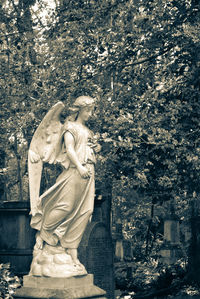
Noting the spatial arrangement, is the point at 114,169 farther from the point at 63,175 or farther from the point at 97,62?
the point at 63,175

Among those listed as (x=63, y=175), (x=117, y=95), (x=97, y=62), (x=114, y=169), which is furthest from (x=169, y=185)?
(x=63, y=175)

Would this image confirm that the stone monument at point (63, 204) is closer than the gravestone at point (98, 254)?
Yes

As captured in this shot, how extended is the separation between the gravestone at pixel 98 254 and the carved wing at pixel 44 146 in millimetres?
2766

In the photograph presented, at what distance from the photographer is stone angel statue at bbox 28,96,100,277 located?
7238mm

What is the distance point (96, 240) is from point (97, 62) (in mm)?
4106

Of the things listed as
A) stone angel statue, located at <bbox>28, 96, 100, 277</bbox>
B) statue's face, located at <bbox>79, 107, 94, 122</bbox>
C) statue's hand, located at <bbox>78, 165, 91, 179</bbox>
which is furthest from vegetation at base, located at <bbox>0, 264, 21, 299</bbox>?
statue's face, located at <bbox>79, 107, 94, 122</bbox>

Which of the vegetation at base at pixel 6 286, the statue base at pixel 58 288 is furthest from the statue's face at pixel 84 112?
the vegetation at base at pixel 6 286

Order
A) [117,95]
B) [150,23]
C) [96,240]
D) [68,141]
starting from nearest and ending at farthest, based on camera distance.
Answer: [68,141]
[96,240]
[150,23]
[117,95]

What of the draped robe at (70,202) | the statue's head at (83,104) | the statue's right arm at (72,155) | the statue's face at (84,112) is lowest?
the draped robe at (70,202)

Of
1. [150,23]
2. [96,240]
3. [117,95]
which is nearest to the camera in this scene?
[96,240]

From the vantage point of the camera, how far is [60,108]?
746 cm

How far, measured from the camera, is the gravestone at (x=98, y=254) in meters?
10.0

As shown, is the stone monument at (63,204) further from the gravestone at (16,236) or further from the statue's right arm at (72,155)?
the gravestone at (16,236)

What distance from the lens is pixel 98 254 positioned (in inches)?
403
